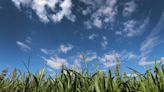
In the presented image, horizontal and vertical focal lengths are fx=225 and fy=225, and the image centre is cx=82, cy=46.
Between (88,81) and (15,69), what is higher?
(15,69)

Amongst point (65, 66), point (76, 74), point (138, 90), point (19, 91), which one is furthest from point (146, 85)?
point (19, 91)

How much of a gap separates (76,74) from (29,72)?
1017mm

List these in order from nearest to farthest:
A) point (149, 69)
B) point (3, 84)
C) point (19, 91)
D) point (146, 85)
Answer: point (146, 85) → point (149, 69) → point (19, 91) → point (3, 84)

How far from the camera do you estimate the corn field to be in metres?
3.65

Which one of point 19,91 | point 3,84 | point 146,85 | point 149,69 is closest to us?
point 146,85

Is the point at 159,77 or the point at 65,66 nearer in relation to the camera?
the point at 159,77

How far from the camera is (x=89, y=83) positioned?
403cm

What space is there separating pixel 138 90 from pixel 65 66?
1.53 meters

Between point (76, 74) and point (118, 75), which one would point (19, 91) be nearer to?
point (76, 74)

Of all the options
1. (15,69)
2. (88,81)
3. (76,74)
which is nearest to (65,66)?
(76,74)

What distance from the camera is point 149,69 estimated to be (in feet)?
13.2

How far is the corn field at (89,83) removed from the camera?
12.0 ft

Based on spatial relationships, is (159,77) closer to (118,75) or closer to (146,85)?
(146,85)

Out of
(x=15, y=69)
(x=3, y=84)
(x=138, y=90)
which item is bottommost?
(x=138, y=90)
